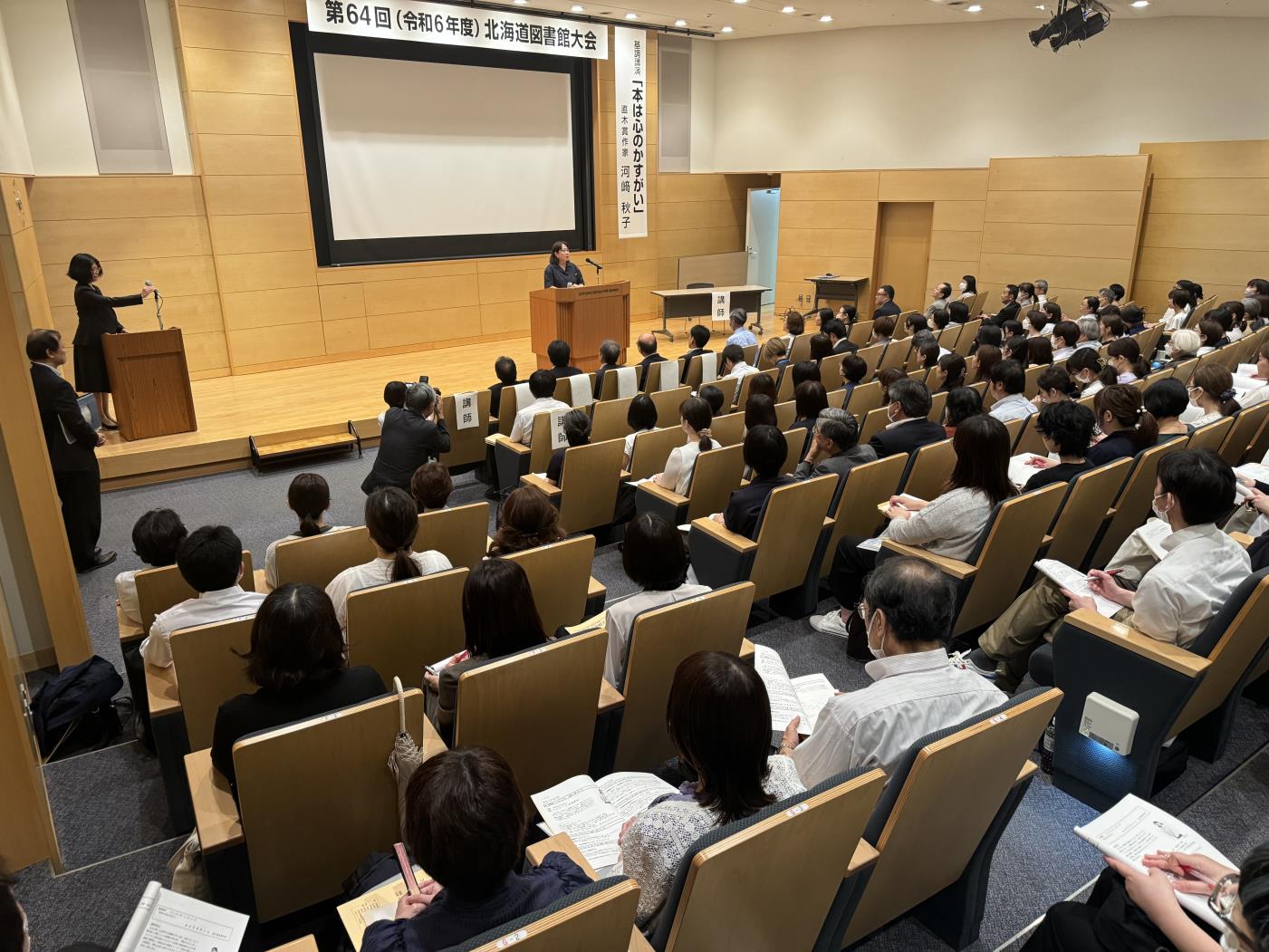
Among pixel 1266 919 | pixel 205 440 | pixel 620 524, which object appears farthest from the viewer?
pixel 205 440

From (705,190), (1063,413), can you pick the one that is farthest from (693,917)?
(705,190)

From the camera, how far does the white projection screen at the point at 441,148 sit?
9.27m

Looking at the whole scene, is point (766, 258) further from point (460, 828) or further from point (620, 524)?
point (460, 828)

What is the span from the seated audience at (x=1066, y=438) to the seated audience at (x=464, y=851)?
9.72 ft

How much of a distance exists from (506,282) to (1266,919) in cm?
1038

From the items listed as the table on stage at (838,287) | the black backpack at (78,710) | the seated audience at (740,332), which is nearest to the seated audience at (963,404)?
the seated audience at (740,332)

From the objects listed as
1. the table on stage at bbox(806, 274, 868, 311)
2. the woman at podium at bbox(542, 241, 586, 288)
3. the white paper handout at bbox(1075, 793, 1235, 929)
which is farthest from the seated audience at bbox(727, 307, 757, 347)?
the white paper handout at bbox(1075, 793, 1235, 929)

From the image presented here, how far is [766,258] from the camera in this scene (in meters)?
14.1

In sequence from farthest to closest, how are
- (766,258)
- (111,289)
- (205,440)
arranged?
(766,258)
(111,289)
(205,440)

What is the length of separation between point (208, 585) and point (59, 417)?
8.71 ft

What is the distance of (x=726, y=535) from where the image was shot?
365 cm

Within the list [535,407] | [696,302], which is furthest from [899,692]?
[696,302]

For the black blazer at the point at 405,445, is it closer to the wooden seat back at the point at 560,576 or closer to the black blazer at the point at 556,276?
the wooden seat back at the point at 560,576

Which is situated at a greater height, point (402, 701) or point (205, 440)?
point (402, 701)
